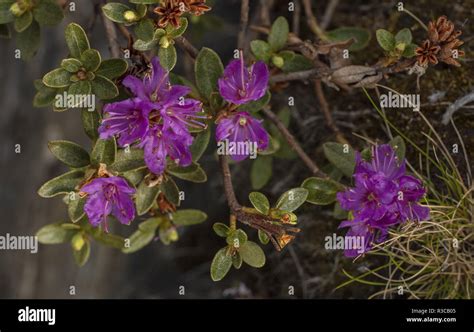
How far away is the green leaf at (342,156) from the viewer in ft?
5.69

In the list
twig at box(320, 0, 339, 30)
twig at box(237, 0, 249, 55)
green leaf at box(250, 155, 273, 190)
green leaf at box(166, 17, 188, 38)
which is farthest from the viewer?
twig at box(320, 0, 339, 30)

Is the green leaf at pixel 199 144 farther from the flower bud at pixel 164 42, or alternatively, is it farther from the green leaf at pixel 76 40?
the green leaf at pixel 76 40

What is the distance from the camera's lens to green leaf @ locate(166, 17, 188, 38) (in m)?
1.54

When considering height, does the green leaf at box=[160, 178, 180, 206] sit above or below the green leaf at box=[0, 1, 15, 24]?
below

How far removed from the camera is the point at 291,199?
1621mm

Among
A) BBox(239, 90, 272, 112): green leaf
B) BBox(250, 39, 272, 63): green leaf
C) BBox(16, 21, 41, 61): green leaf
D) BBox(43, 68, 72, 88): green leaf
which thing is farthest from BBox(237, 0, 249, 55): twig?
BBox(16, 21, 41, 61): green leaf

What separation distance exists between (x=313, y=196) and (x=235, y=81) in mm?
383

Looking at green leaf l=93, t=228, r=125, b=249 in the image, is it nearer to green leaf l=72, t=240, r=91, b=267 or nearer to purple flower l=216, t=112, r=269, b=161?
green leaf l=72, t=240, r=91, b=267

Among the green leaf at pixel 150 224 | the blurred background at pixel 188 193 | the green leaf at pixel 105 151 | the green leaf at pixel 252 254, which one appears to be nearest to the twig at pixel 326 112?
the blurred background at pixel 188 193

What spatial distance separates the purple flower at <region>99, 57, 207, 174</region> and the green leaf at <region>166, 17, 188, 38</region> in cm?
11

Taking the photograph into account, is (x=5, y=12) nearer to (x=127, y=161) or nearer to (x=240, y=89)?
(x=127, y=161)

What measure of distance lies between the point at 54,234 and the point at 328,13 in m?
1.14

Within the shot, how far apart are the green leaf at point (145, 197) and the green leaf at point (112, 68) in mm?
295
